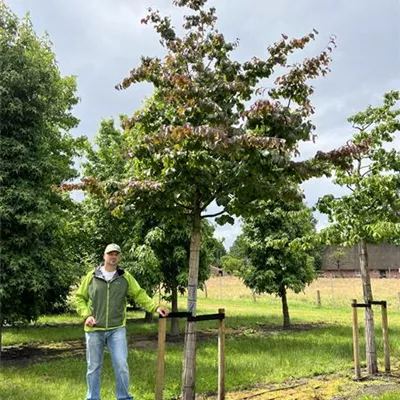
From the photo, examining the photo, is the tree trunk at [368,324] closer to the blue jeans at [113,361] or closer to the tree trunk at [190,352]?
the tree trunk at [190,352]

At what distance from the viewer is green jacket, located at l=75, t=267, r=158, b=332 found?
4.95m

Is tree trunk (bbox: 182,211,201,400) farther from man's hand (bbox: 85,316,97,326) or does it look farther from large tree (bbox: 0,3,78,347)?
large tree (bbox: 0,3,78,347)

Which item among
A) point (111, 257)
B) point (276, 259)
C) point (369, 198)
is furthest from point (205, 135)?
point (276, 259)

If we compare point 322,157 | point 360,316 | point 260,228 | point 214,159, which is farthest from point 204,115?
point 360,316

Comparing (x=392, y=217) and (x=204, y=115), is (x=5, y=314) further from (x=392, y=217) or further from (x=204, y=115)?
(x=392, y=217)

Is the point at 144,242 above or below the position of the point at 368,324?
above

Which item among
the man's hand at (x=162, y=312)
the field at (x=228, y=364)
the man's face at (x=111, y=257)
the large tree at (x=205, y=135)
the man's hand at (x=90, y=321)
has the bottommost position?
the field at (x=228, y=364)

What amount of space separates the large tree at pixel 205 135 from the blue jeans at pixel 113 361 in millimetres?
913

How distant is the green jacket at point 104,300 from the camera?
16.2 ft

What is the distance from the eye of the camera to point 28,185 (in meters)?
10.6

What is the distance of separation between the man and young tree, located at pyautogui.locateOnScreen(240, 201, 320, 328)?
1150 cm

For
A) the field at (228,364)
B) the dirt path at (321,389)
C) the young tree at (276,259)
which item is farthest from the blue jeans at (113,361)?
the young tree at (276,259)

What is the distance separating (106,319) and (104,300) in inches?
8.5

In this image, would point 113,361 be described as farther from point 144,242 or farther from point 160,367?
point 144,242
